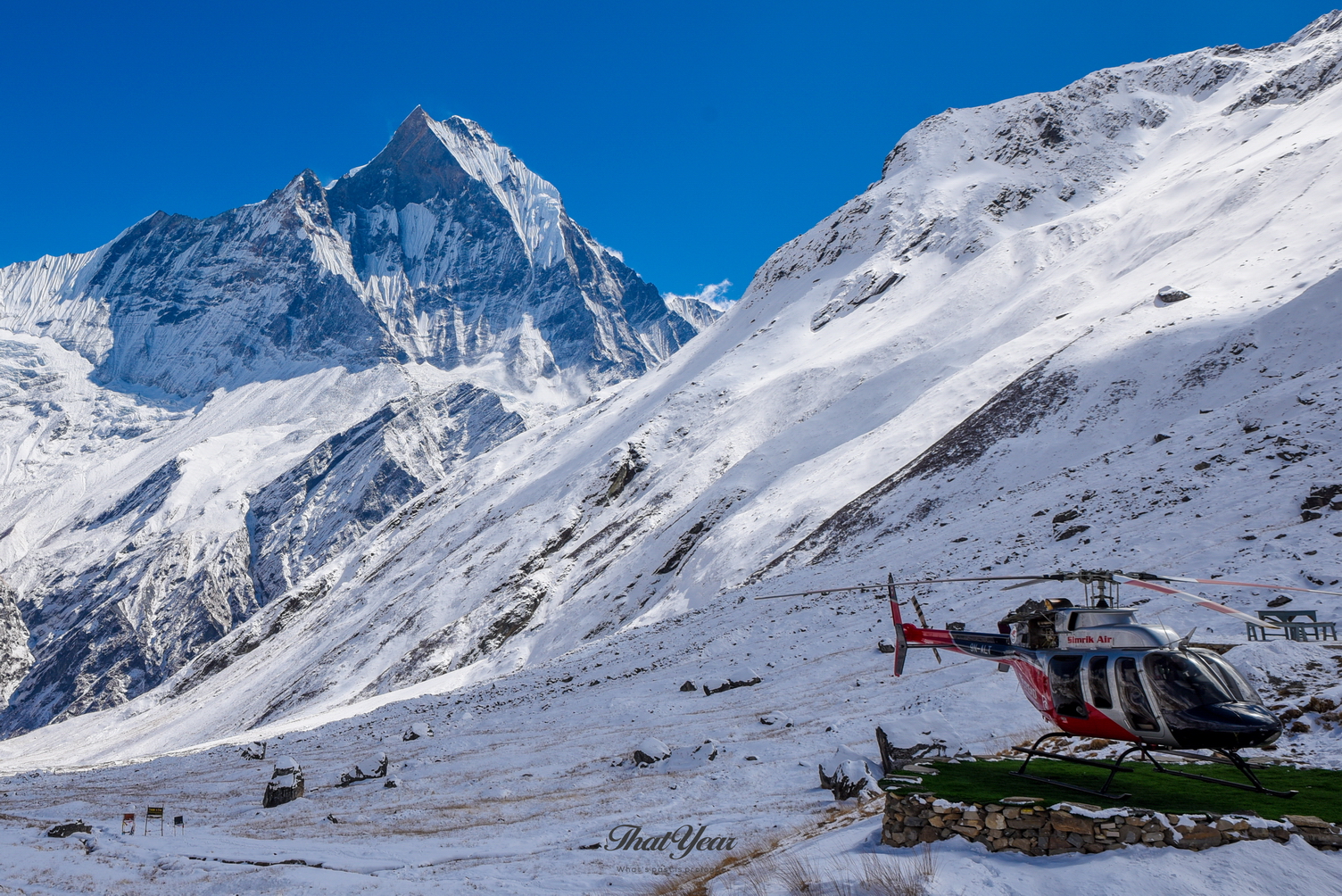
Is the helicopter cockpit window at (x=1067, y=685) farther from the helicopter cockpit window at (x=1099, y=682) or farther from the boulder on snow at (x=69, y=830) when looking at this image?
the boulder on snow at (x=69, y=830)

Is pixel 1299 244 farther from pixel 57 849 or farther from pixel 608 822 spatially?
pixel 57 849

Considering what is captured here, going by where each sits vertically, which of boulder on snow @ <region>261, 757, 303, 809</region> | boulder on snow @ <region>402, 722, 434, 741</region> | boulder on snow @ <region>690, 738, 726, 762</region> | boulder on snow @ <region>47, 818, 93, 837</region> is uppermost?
boulder on snow @ <region>47, 818, 93, 837</region>

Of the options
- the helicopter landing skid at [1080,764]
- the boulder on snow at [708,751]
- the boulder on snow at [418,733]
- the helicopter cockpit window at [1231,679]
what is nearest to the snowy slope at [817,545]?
the boulder on snow at [708,751]

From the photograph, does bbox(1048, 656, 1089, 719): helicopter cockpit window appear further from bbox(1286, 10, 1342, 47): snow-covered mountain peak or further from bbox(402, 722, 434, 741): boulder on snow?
bbox(1286, 10, 1342, 47): snow-covered mountain peak

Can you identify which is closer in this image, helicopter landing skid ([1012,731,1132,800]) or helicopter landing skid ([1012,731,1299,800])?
helicopter landing skid ([1012,731,1299,800])

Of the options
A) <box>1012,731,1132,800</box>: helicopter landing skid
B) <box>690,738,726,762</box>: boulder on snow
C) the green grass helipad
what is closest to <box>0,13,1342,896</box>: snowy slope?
<box>690,738,726,762</box>: boulder on snow

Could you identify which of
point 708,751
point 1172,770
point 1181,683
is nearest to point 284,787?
point 708,751

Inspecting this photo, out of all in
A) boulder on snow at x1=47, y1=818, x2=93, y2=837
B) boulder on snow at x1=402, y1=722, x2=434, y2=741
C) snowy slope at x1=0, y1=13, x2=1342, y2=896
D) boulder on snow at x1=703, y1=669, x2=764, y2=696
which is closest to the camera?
snowy slope at x1=0, y1=13, x2=1342, y2=896
